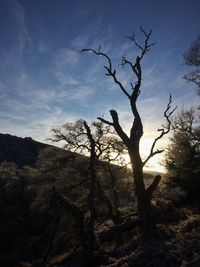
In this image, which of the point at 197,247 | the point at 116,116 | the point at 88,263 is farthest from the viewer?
the point at 116,116

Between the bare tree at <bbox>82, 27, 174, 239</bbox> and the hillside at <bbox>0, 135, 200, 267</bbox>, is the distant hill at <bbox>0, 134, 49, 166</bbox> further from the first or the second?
the bare tree at <bbox>82, 27, 174, 239</bbox>

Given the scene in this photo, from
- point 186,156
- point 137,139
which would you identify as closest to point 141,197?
point 137,139

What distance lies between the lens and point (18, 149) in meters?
74.8

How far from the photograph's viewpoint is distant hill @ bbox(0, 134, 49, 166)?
67.5 m

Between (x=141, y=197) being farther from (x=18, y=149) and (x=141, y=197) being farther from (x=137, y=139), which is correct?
(x=18, y=149)

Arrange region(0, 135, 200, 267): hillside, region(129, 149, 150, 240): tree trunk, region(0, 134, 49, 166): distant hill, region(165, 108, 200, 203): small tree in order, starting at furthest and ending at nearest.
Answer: region(0, 134, 49, 166): distant hill < region(165, 108, 200, 203): small tree < region(129, 149, 150, 240): tree trunk < region(0, 135, 200, 267): hillside

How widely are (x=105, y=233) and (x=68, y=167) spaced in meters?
7.57

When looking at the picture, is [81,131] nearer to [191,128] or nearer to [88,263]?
[88,263]

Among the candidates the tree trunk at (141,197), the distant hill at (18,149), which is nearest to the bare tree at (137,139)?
the tree trunk at (141,197)

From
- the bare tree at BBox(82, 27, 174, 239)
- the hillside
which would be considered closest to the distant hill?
the hillside

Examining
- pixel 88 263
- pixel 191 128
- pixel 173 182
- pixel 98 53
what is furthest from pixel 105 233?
pixel 191 128

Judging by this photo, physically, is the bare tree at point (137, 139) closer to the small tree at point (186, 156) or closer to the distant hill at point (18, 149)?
the small tree at point (186, 156)

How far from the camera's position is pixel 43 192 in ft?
87.0

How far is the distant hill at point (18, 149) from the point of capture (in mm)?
67500
